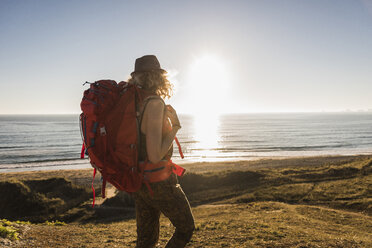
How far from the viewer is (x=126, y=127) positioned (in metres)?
2.28

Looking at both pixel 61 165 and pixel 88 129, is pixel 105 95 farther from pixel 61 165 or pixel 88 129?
pixel 61 165

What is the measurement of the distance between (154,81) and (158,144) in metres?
0.62

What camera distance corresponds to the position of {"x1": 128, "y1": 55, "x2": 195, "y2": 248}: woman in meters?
2.21

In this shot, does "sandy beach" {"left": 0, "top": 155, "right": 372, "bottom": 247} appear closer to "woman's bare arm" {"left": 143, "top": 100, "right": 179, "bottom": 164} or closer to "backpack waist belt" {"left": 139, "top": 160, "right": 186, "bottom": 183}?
"backpack waist belt" {"left": 139, "top": 160, "right": 186, "bottom": 183}

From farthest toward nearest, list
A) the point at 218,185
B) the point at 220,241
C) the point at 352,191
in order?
1. the point at 218,185
2. the point at 352,191
3. the point at 220,241

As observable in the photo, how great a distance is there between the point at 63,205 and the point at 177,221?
43.2ft

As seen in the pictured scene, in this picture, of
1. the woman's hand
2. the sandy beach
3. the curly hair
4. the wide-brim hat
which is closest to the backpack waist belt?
the woman's hand

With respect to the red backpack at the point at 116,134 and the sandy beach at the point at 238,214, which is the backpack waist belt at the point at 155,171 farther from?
the sandy beach at the point at 238,214

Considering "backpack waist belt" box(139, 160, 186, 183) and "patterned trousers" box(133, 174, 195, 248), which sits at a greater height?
"backpack waist belt" box(139, 160, 186, 183)

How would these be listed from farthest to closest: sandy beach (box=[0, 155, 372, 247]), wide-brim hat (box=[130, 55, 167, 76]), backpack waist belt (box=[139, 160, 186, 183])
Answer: sandy beach (box=[0, 155, 372, 247]), wide-brim hat (box=[130, 55, 167, 76]), backpack waist belt (box=[139, 160, 186, 183])

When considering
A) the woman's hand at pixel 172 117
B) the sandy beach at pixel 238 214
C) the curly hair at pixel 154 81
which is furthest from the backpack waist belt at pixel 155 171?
the sandy beach at pixel 238 214

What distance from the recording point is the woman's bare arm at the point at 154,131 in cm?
220

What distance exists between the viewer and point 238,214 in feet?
29.2

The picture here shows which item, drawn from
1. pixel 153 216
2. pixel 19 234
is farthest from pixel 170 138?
pixel 19 234
